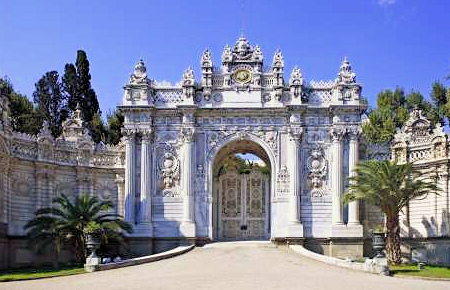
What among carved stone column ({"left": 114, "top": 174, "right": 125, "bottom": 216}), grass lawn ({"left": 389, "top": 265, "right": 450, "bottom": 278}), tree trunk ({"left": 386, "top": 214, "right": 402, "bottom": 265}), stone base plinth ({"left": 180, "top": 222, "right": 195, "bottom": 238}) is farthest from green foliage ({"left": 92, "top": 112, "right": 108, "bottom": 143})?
grass lawn ({"left": 389, "top": 265, "right": 450, "bottom": 278})

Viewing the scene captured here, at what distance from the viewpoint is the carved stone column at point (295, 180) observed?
134ft

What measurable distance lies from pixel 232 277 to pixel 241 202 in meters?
19.2

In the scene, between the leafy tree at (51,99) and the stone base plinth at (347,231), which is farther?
the leafy tree at (51,99)

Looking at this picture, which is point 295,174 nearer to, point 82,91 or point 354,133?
point 354,133

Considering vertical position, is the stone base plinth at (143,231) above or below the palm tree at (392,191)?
below

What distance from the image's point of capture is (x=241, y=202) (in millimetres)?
45719

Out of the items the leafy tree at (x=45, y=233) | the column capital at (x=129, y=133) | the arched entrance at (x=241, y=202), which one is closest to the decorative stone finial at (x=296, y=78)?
the arched entrance at (x=241, y=202)

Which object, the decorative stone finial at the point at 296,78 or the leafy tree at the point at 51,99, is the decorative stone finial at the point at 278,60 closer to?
the decorative stone finial at the point at 296,78

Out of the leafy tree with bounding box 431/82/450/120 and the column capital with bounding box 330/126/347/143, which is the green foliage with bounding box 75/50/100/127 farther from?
the leafy tree with bounding box 431/82/450/120

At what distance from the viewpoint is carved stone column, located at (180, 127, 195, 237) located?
135 ft

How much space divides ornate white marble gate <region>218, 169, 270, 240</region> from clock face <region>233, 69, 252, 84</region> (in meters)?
7.10

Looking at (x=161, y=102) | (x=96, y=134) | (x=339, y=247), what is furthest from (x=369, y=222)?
(x=96, y=134)

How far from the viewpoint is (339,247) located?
40188 mm

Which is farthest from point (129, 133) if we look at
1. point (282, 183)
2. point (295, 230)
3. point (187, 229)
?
point (295, 230)
